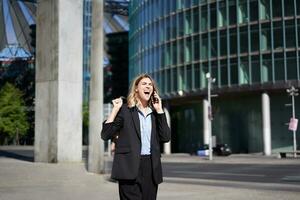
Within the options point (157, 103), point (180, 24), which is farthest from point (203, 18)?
A: point (157, 103)

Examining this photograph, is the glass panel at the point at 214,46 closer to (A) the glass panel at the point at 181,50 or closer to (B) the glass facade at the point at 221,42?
(B) the glass facade at the point at 221,42

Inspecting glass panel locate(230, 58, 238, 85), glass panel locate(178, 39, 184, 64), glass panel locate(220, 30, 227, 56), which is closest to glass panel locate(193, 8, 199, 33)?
glass panel locate(178, 39, 184, 64)

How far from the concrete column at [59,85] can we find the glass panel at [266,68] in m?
29.6

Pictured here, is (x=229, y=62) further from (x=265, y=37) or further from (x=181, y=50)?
(x=181, y=50)

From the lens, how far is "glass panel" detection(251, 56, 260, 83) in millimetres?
49156

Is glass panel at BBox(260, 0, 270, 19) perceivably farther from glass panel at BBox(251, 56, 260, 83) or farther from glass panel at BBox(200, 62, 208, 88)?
glass panel at BBox(200, 62, 208, 88)

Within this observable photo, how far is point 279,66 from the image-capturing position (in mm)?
48062

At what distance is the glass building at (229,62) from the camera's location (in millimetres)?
48344

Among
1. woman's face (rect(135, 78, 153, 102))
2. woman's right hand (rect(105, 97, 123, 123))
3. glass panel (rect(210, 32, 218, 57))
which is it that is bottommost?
woman's right hand (rect(105, 97, 123, 123))

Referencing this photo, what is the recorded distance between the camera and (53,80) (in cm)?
2189

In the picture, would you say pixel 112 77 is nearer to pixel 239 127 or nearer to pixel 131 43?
pixel 131 43

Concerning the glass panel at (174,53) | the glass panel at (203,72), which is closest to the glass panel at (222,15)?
the glass panel at (203,72)

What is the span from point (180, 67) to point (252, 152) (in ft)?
38.7

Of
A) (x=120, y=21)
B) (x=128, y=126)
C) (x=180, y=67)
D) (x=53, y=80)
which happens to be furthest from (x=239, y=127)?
(x=120, y=21)
